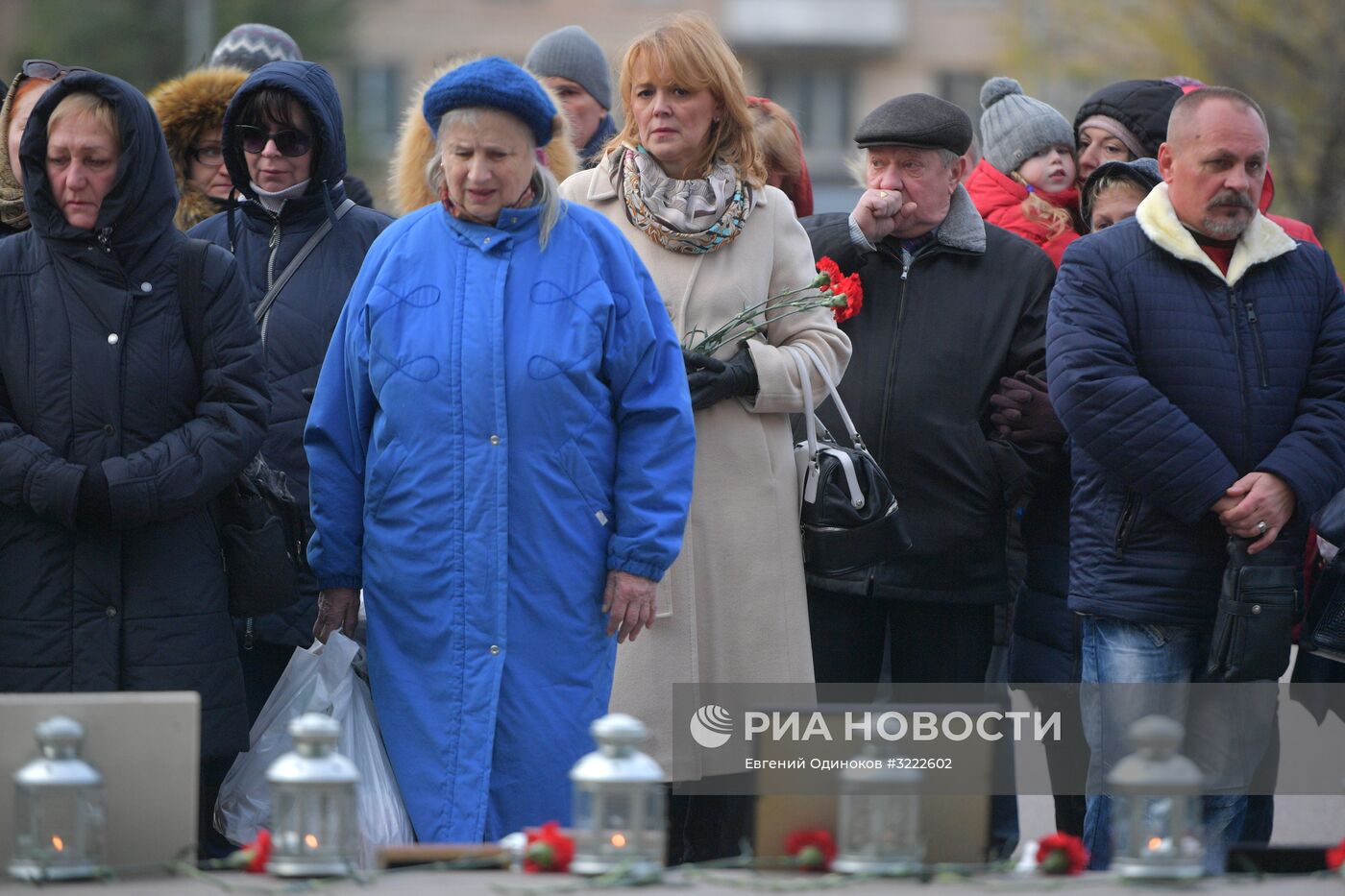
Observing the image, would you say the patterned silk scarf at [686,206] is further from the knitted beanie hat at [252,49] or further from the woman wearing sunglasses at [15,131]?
the knitted beanie hat at [252,49]

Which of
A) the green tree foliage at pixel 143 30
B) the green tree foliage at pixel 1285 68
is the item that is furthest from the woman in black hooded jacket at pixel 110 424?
the green tree foliage at pixel 143 30

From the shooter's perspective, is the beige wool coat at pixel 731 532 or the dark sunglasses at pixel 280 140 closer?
the beige wool coat at pixel 731 532

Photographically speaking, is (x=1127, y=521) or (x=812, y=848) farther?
(x=1127, y=521)

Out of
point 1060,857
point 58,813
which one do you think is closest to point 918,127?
point 1060,857

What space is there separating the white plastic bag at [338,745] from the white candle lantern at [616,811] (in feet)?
4.23

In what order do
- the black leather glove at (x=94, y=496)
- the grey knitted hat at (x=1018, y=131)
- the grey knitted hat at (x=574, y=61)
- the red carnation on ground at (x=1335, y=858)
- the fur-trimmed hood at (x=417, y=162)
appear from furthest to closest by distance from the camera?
the grey knitted hat at (x=574, y=61) → the grey knitted hat at (x=1018, y=131) → the fur-trimmed hood at (x=417, y=162) → the black leather glove at (x=94, y=496) → the red carnation on ground at (x=1335, y=858)

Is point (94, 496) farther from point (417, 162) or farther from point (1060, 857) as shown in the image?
point (1060, 857)

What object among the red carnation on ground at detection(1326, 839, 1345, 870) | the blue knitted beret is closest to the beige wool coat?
the blue knitted beret

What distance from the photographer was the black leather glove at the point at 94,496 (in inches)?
162

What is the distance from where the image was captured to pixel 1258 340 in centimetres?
490

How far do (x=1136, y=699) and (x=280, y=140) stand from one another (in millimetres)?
2540

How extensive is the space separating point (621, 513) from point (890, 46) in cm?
4085

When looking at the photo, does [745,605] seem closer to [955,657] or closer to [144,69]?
[955,657]

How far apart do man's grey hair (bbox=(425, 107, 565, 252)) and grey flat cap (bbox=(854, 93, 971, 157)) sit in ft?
4.45
